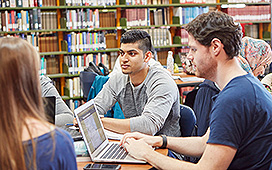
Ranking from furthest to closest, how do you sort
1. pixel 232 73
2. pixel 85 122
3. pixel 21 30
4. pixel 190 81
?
pixel 21 30
pixel 190 81
pixel 85 122
pixel 232 73

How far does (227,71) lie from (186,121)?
89cm

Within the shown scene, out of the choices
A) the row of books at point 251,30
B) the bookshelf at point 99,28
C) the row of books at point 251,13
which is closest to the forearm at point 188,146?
the bookshelf at point 99,28

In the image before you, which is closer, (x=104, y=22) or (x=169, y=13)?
(x=104, y=22)

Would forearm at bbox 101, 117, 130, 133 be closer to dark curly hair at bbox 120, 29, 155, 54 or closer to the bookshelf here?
dark curly hair at bbox 120, 29, 155, 54

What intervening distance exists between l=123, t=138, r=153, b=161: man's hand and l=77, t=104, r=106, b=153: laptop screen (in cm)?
15

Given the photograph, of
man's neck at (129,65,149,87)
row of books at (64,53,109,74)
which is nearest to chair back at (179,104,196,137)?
man's neck at (129,65,149,87)

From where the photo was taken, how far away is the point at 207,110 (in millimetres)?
2316

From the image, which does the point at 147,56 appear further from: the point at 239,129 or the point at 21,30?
the point at 21,30

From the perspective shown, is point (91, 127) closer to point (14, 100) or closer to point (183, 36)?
point (14, 100)

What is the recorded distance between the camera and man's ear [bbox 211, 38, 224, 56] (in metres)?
1.47

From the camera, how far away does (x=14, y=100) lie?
94cm

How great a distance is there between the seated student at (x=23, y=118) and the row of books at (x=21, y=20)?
4.72 meters

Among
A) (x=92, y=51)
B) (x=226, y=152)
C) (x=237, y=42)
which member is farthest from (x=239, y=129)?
(x=92, y=51)

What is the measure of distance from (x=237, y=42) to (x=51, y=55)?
4667 millimetres
